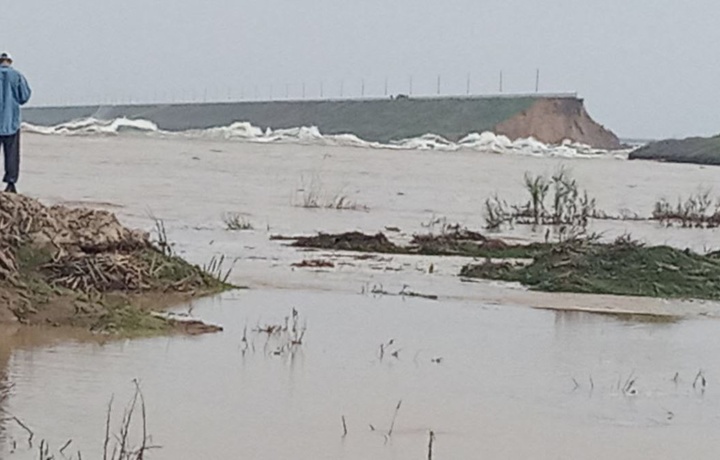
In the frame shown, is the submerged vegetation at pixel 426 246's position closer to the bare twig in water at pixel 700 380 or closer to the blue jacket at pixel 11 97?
the blue jacket at pixel 11 97

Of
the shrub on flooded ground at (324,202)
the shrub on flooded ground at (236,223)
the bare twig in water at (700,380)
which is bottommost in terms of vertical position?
the bare twig in water at (700,380)

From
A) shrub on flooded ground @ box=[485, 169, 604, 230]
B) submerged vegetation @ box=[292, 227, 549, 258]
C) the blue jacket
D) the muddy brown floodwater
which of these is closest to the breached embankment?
the muddy brown floodwater

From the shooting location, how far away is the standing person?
1395cm

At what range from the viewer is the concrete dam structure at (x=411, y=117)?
318 feet

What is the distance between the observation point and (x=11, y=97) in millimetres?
13977

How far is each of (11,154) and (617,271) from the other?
6.21 m

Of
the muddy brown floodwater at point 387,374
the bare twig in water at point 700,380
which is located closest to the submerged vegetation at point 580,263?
the muddy brown floodwater at point 387,374

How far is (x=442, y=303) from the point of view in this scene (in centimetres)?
1107

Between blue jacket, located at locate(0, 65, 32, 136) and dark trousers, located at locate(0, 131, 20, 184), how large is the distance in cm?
9

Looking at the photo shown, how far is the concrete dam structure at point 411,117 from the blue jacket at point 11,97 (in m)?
77.7

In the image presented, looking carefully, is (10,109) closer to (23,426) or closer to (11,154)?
(11,154)

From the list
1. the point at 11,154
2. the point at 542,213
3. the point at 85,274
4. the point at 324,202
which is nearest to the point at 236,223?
the point at 11,154

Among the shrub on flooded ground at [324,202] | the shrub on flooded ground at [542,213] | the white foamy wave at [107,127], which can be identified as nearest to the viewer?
the shrub on flooded ground at [542,213]

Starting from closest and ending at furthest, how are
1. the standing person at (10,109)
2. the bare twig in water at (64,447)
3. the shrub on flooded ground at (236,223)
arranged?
the bare twig in water at (64,447) → the standing person at (10,109) → the shrub on flooded ground at (236,223)
